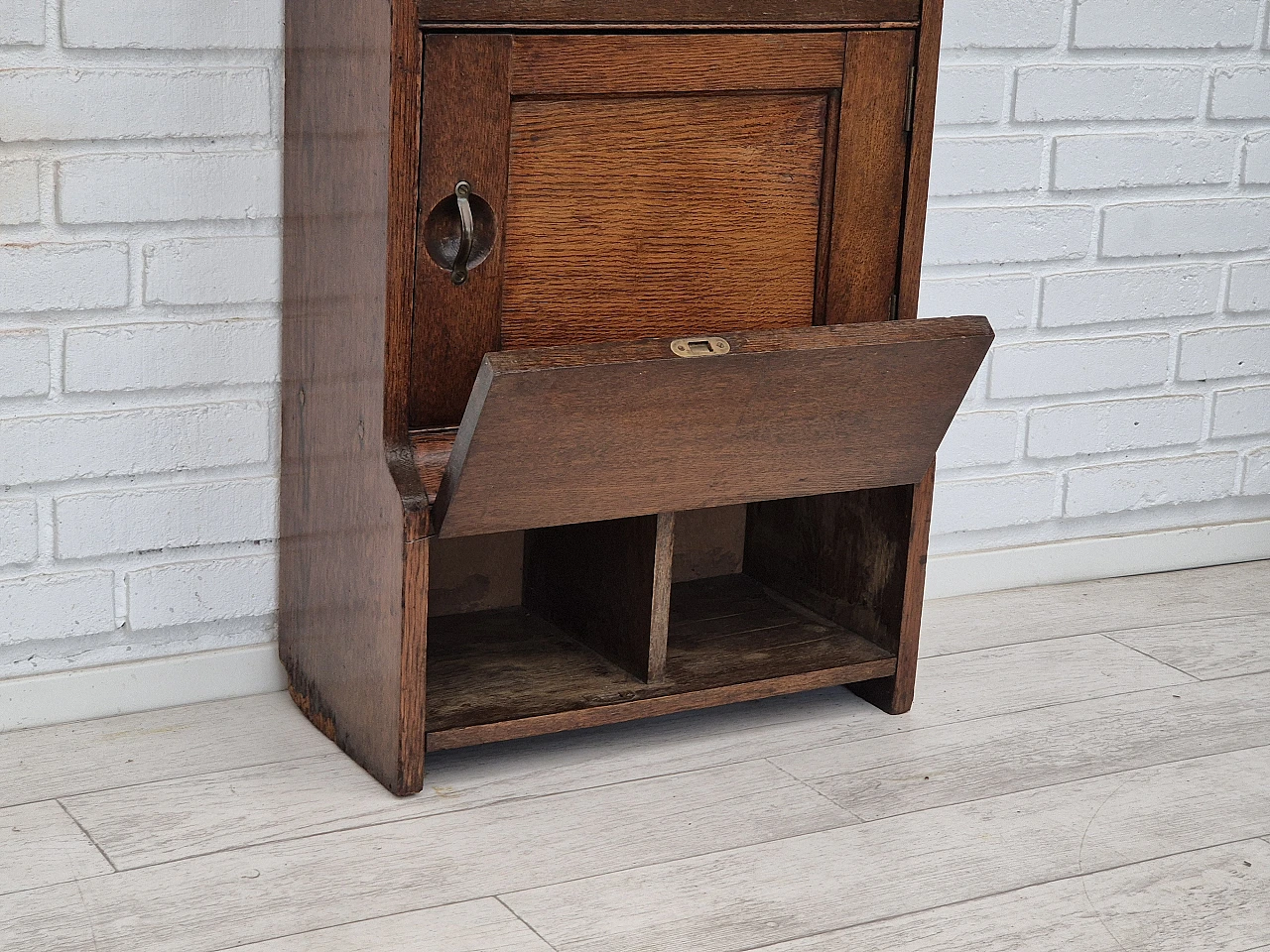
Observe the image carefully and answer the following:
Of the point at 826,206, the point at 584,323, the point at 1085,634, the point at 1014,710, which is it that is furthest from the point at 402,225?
the point at 1085,634

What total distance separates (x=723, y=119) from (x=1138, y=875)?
80 cm

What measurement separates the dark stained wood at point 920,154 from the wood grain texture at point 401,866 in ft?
1.72

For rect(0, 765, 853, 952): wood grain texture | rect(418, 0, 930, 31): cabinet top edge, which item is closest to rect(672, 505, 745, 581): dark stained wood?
rect(0, 765, 853, 952): wood grain texture

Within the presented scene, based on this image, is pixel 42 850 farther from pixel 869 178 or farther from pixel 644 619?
pixel 869 178

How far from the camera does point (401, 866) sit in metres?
1.49

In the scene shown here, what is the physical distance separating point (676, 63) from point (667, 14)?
5 cm

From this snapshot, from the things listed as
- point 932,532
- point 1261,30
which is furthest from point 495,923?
point 1261,30

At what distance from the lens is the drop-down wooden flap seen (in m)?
1.47

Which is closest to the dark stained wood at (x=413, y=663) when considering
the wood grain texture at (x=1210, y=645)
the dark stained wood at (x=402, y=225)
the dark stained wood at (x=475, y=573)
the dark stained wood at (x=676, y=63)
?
the dark stained wood at (x=402, y=225)

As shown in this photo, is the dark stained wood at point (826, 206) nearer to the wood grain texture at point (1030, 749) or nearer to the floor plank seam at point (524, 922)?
the wood grain texture at point (1030, 749)

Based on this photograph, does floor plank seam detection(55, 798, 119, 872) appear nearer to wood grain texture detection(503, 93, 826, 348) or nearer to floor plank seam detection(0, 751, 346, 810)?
floor plank seam detection(0, 751, 346, 810)

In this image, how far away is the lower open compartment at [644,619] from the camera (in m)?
1.71

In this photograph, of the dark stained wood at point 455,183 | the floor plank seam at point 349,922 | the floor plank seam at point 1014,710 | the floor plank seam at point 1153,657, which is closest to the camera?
the floor plank seam at point 349,922

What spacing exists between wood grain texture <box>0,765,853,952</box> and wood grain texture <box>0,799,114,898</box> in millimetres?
20
